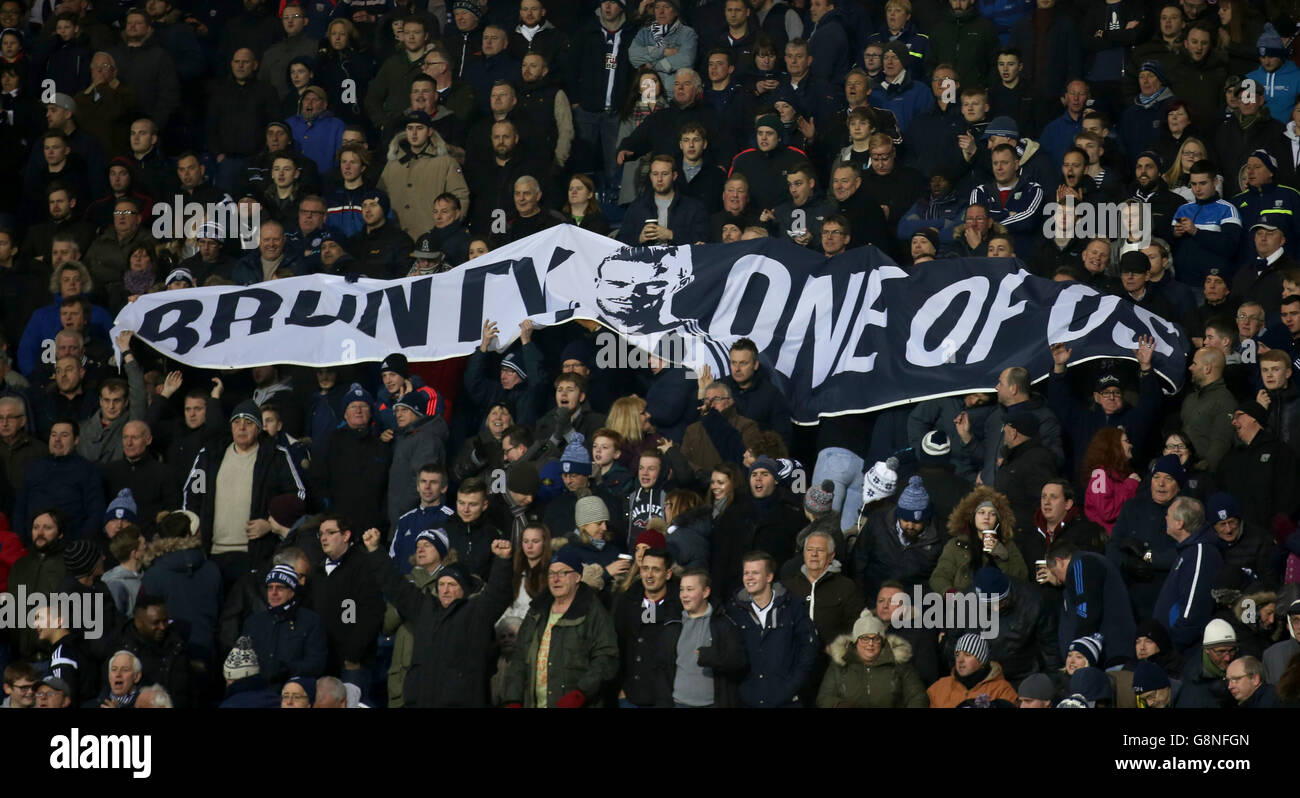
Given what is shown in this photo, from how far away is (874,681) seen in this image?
1209 cm

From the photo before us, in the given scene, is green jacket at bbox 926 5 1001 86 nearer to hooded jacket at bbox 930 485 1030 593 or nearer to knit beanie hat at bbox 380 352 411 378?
knit beanie hat at bbox 380 352 411 378

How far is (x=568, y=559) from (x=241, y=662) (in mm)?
2029

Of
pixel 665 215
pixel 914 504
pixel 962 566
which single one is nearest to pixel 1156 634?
pixel 962 566

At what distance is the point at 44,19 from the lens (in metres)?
20.4

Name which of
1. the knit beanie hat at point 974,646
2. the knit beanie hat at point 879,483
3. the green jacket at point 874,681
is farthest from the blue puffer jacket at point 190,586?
the knit beanie hat at point 974,646

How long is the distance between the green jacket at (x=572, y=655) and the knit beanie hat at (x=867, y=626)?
4.57ft

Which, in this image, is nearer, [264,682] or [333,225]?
[264,682]

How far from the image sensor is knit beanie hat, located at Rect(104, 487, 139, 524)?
14.1 m

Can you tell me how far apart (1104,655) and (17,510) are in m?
7.42

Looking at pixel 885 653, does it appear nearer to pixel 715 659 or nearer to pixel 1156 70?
pixel 715 659

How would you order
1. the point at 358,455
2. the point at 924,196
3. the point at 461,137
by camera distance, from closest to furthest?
the point at 358,455 < the point at 924,196 < the point at 461,137

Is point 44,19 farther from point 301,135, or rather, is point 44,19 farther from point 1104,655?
point 1104,655
